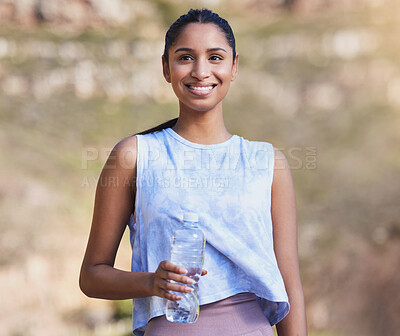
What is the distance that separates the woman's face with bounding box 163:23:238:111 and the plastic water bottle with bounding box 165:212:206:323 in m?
Result: 0.41

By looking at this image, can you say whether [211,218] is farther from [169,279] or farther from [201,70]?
[201,70]

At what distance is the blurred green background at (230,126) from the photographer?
829 cm

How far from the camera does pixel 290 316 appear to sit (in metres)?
1.75

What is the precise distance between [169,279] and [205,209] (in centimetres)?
29

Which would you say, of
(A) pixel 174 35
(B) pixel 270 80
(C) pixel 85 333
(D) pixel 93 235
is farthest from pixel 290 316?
(B) pixel 270 80

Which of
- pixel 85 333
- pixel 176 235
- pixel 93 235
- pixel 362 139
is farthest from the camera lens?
pixel 362 139

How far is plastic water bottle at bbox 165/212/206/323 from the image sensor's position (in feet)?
5.10

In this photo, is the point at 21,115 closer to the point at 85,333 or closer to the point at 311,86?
the point at 85,333

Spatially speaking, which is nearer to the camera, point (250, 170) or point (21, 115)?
point (250, 170)

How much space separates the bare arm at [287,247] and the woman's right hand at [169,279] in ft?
1.57

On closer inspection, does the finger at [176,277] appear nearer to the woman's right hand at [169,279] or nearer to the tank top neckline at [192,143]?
the woman's right hand at [169,279]

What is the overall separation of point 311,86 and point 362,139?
1.34 metres

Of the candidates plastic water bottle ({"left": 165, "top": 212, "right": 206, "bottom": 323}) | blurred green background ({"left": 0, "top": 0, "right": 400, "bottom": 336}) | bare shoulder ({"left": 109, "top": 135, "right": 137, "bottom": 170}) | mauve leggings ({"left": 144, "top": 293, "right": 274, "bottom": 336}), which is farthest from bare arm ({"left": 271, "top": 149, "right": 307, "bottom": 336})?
blurred green background ({"left": 0, "top": 0, "right": 400, "bottom": 336})

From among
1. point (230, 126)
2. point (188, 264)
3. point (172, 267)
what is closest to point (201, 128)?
point (188, 264)
